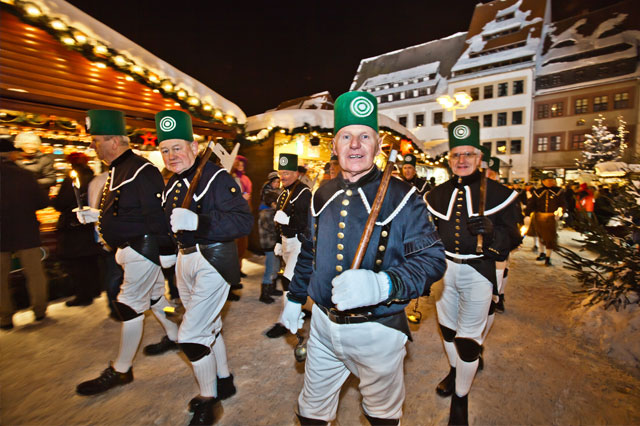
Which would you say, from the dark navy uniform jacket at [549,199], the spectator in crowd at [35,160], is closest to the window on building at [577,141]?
the dark navy uniform jacket at [549,199]

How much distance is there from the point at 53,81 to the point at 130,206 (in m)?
4.26

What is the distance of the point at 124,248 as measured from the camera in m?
3.06

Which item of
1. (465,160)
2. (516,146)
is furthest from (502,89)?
(465,160)

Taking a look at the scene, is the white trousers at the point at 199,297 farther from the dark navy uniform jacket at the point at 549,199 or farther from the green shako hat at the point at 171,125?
the dark navy uniform jacket at the point at 549,199

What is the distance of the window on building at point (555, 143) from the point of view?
31438 millimetres

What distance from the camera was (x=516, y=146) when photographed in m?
33.2

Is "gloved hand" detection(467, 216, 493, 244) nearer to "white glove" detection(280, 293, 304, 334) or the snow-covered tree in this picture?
"white glove" detection(280, 293, 304, 334)

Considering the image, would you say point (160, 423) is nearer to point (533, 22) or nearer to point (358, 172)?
point (358, 172)

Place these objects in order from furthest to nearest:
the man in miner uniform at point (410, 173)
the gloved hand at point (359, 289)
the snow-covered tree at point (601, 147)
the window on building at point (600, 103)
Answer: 1. the window on building at point (600, 103)
2. the snow-covered tree at point (601, 147)
3. the man in miner uniform at point (410, 173)
4. the gloved hand at point (359, 289)

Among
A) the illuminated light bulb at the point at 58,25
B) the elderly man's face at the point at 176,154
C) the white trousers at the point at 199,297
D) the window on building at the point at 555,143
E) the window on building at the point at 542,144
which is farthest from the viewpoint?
the window on building at the point at 542,144

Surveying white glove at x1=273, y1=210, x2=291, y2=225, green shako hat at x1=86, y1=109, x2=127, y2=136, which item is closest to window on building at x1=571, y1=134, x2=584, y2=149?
white glove at x1=273, y1=210, x2=291, y2=225

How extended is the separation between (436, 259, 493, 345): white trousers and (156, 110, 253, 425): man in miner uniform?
1.97 m

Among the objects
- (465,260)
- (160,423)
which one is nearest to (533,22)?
(465,260)

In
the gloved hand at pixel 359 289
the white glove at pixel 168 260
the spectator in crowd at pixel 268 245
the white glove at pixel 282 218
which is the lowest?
the spectator in crowd at pixel 268 245
